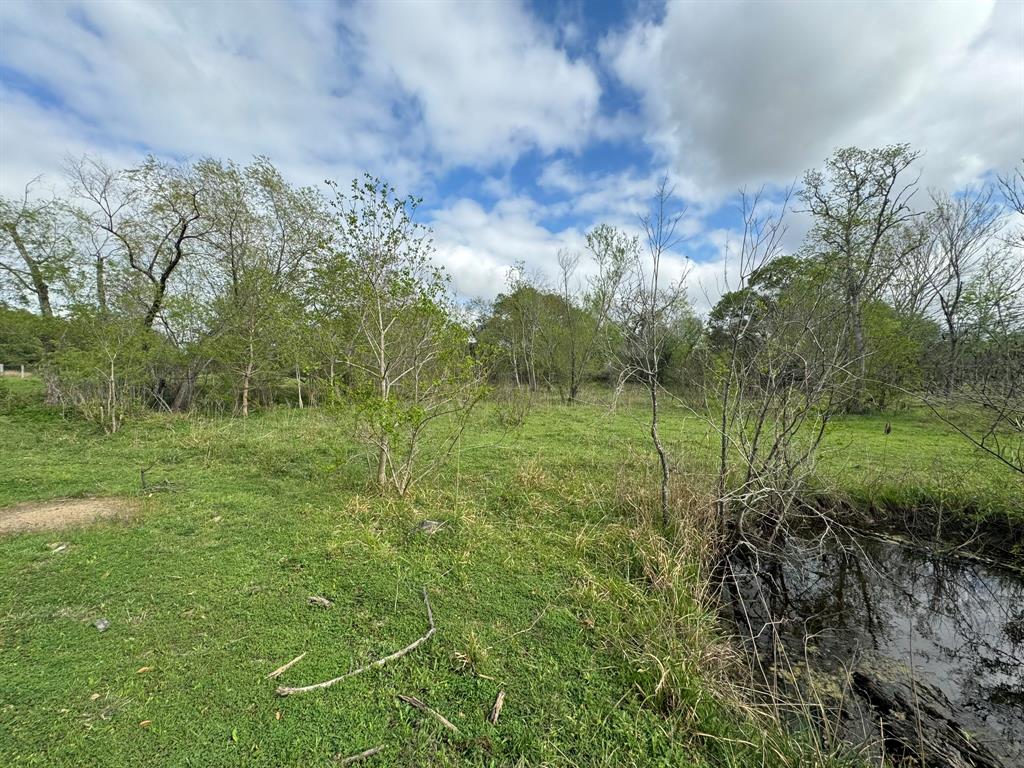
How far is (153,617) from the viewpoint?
2.76m

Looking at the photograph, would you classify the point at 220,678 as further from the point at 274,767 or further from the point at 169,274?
the point at 169,274

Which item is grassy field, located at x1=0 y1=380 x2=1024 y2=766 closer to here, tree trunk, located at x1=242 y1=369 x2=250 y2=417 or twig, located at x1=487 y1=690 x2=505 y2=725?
twig, located at x1=487 y1=690 x2=505 y2=725

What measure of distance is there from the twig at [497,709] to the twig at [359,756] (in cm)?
57

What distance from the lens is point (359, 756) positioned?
190 cm

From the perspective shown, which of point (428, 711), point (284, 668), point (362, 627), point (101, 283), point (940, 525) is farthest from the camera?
point (101, 283)

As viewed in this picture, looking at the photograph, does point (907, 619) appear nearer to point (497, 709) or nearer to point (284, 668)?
point (497, 709)

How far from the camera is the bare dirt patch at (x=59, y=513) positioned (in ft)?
13.4

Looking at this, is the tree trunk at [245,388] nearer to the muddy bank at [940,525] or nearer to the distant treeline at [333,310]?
the distant treeline at [333,310]

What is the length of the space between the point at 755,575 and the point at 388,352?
5202 mm

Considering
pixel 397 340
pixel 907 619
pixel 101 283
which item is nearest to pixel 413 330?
pixel 397 340

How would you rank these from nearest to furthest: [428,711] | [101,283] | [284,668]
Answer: [428,711] < [284,668] < [101,283]

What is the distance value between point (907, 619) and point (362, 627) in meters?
4.91

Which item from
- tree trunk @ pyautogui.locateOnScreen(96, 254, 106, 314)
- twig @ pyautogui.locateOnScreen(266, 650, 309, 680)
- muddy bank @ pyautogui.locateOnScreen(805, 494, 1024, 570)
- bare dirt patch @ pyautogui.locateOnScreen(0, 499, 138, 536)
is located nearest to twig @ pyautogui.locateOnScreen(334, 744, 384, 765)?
twig @ pyautogui.locateOnScreen(266, 650, 309, 680)

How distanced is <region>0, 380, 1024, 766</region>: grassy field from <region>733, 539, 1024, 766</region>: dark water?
89 cm
